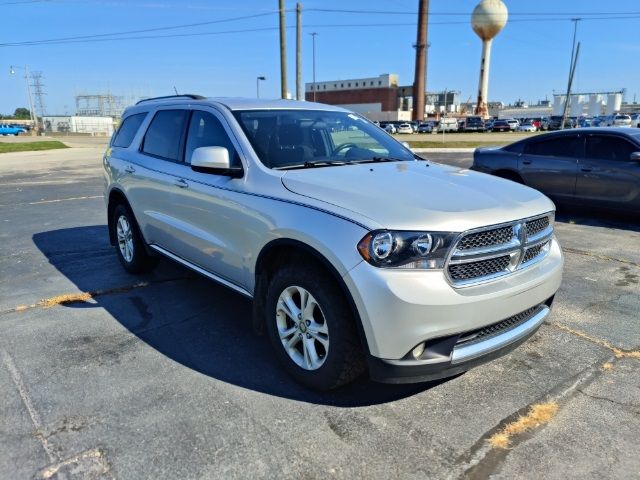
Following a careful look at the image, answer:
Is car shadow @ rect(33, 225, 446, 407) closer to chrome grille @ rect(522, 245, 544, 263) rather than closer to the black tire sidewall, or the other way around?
the black tire sidewall

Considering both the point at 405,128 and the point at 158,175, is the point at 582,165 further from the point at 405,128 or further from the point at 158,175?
the point at 405,128

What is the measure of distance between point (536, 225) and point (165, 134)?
11.1ft

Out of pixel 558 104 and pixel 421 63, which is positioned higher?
pixel 421 63

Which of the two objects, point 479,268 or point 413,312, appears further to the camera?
point 479,268

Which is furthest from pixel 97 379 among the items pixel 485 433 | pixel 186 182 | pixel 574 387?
pixel 574 387

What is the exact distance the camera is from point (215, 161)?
3.61 m

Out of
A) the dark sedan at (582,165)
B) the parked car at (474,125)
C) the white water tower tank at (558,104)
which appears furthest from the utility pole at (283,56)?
the white water tower tank at (558,104)

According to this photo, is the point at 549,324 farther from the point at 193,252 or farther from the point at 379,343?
the point at 193,252

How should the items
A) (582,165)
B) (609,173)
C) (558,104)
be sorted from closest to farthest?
(609,173)
(582,165)
(558,104)

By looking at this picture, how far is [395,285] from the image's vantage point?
8.75 feet

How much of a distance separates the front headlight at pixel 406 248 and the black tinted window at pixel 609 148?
267 inches

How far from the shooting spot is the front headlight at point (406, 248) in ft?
8.93

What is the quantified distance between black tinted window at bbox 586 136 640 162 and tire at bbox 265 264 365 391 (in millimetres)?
7004

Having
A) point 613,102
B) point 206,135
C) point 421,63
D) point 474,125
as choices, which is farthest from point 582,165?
point 613,102
